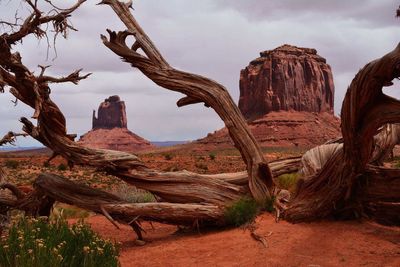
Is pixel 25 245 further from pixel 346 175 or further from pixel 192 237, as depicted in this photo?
pixel 346 175

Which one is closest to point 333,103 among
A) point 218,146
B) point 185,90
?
point 218,146

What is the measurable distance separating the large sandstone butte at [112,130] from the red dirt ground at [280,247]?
143029 mm

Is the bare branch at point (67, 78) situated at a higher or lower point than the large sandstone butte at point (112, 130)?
lower

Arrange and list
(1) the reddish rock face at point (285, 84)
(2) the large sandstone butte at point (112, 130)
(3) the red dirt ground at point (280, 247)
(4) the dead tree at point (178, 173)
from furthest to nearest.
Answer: (2) the large sandstone butte at point (112, 130) → (1) the reddish rock face at point (285, 84) → (4) the dead tree at point (178, 173) → (3) the red dirt ground at point (280, 247)

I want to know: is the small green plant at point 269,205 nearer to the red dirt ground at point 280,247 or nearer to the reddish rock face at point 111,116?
the red dirt ground at point 280,247

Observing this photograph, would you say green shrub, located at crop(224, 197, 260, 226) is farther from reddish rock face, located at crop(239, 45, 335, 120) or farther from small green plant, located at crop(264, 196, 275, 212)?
reddish rock face, located at crop(239, 45, 335, 120)

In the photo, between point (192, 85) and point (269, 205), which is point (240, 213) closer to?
point (269, 205)

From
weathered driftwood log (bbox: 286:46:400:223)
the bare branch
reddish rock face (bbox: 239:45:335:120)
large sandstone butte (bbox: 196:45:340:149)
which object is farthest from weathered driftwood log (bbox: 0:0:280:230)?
reddish rock face (bbox: 239:45:335:120)

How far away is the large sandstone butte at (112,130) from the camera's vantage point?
153 meters

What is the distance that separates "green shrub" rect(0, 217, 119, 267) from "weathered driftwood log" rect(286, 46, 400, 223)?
13.0ft

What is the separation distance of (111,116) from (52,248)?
6456 inches

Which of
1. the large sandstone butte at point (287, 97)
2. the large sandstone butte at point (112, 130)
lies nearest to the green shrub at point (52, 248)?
the large sandstone butte at point (287, 97)

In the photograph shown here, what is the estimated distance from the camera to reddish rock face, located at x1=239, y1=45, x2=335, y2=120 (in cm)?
11312

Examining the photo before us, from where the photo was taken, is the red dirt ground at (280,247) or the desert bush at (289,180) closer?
the red dirt ground at (280,247)
